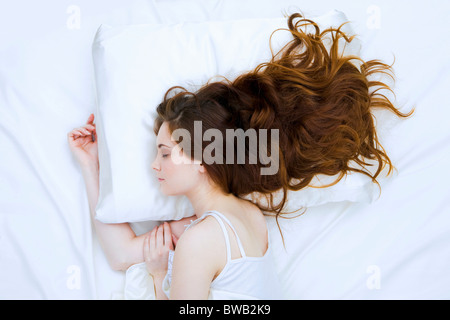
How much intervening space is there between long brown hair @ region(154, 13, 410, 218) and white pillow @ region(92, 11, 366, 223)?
45mm

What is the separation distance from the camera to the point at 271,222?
138cm

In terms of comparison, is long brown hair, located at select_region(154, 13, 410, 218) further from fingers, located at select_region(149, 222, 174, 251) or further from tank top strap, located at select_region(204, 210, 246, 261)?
fingers, located at select_region(149, 222, 174, 251)

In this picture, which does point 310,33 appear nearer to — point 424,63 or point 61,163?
point 424,63

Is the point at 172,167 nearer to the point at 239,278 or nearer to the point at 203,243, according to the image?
the point at 203,243

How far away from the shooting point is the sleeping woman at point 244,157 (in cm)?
111

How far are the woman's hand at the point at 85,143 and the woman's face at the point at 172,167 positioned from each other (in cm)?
27

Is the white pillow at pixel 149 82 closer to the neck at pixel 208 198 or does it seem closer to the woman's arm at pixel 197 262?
the neck at pixel 208 198

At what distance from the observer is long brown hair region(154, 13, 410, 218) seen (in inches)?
46.9

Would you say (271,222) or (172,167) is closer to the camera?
(172,167)

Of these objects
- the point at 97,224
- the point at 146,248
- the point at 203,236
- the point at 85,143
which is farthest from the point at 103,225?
the point at 203,236

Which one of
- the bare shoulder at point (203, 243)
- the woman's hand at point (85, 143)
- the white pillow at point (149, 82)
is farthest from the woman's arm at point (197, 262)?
the woman's hand at point (85, 143)

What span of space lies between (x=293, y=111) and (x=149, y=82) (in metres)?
0.43
